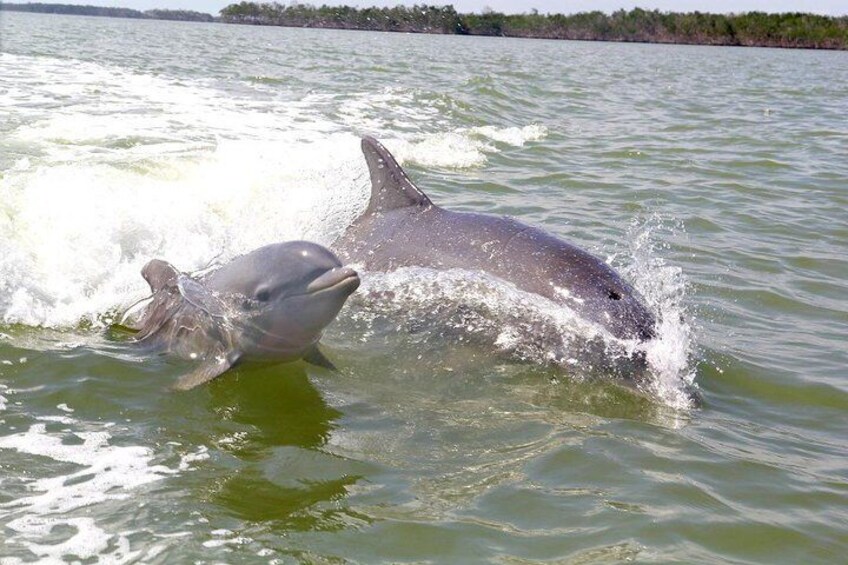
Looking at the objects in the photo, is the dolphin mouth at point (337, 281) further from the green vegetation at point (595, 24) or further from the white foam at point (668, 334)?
the green vegetation at point (595, 24)

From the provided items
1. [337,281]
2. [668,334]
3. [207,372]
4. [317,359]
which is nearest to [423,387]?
[317,359]

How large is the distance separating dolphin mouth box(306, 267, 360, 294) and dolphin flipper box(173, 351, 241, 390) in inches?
27.7

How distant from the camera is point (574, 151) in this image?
16703 millimetres

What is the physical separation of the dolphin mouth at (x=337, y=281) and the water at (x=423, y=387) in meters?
0.78

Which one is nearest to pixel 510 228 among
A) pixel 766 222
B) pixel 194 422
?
pixel 194 422

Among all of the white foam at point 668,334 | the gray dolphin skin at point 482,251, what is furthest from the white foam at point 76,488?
the white foam at point 668,334

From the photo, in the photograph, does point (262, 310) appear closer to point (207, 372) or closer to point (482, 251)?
point (207, 372)

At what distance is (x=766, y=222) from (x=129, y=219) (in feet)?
24.5

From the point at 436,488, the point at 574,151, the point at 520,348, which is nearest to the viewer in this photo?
the point at 436,488

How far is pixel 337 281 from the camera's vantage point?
5.48m

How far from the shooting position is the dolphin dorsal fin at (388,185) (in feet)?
26.1

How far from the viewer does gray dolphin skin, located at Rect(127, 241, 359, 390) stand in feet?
18.5

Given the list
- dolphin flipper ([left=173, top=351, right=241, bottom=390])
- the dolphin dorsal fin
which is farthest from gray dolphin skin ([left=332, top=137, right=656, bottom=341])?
dolphin flipper ([left=173, top=351, right=241, bottom=390])

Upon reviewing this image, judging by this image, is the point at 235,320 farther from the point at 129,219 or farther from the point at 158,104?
the point at 158,104
